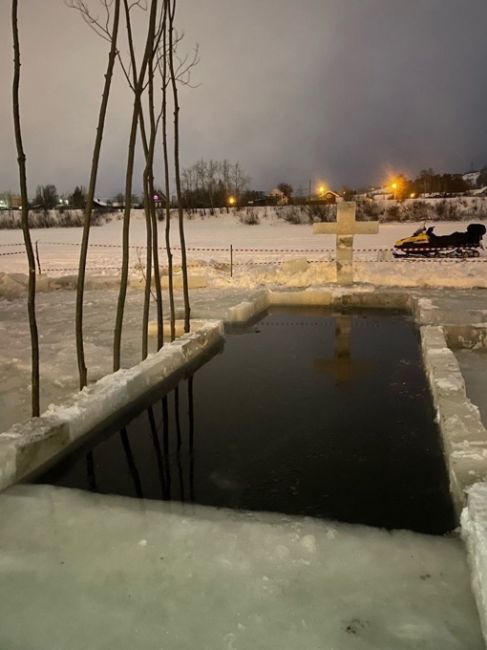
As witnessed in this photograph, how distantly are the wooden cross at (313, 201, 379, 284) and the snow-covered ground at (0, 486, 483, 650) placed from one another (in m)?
9.39

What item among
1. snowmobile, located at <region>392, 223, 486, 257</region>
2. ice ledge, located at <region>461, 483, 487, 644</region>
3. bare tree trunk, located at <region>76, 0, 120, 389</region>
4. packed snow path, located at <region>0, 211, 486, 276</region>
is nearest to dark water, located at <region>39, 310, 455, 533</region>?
ice ledge, located at <region>461, 483, 487, 644</region>

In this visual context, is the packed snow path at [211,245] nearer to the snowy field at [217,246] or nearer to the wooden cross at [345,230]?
the snowy field at [217,246]

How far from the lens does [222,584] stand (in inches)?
95.1

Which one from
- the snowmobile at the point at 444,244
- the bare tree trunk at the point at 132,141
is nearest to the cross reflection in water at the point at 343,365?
the bare tree trunk at the point at 132,141

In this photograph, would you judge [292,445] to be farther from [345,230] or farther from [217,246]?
[217,246]

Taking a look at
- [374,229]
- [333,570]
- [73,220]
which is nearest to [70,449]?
[333,570]

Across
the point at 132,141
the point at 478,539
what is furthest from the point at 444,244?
the point at 478,539

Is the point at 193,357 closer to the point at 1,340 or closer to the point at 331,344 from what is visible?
the point at 331,344

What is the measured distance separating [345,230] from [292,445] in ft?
26.6

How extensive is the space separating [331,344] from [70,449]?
4.61m

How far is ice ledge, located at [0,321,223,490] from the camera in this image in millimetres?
3592

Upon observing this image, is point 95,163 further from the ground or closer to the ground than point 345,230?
further from the ground

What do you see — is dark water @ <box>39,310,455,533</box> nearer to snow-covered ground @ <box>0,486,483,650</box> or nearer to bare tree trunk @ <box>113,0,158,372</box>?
snow-covered ground @ <box>0,486,483,650</box>

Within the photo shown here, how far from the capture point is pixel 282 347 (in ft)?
25.4
